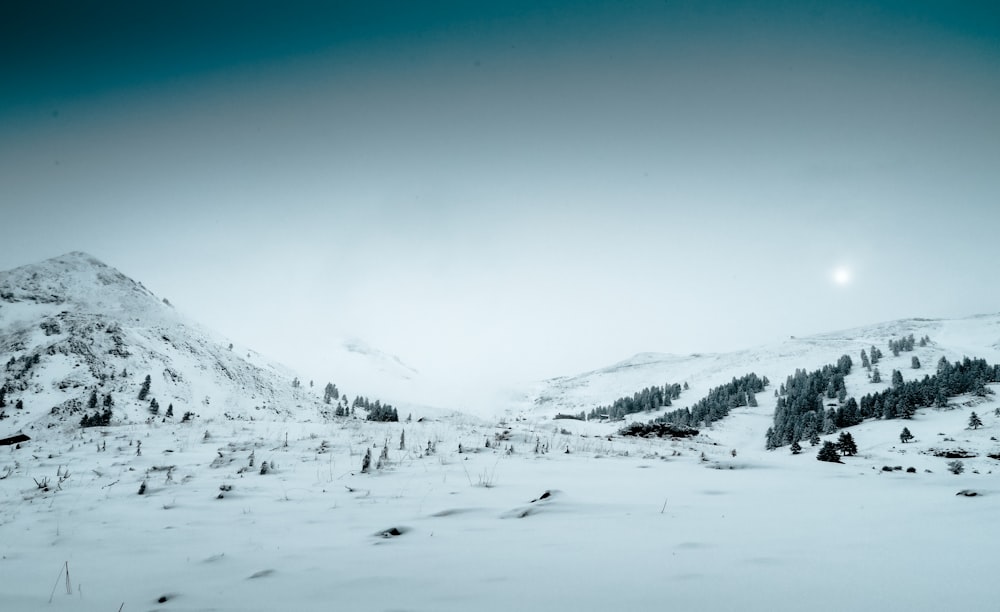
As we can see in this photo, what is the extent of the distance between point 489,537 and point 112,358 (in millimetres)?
71341

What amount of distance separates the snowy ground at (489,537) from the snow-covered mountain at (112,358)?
50877 millimetres

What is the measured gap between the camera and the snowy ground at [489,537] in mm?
2754

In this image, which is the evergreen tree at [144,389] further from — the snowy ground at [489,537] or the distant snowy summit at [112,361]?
the snowy ground at [489,537]

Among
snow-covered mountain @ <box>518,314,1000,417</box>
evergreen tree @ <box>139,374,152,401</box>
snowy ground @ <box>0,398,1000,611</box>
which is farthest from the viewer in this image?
snow-covered mountain @ <box>518,314,1000,417</box>

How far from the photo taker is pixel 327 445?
1050 cm

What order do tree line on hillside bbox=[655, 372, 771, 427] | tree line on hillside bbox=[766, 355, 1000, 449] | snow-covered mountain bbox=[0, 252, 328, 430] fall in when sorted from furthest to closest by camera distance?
1. tree line on hillside bbox=[655, 372, 771, 427]
2. snow-covered mountain bbox=[0, 252, 328, 430]
3. tree line on hillside bbox=[766, 355, 1000, 449]

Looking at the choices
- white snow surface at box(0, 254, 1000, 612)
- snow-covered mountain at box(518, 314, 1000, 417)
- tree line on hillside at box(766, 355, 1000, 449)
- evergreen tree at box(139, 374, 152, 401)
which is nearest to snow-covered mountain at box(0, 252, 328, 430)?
evergreen tree at box(139, 374, 152, 401)

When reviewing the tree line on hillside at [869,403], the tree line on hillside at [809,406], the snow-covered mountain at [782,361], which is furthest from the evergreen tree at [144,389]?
the snow-covered mountain at [782,361]

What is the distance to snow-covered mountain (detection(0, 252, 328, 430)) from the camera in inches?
1877

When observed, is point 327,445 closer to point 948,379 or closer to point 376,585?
point 376,585

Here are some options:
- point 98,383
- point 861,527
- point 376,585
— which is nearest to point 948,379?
point 861,527

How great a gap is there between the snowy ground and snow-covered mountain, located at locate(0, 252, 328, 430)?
50.9 m

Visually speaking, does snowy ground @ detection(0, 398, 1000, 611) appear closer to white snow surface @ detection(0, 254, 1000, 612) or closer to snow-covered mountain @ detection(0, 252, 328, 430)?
white snow surface @ detection(0, 254, 1000, 612)

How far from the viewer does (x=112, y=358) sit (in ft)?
182
